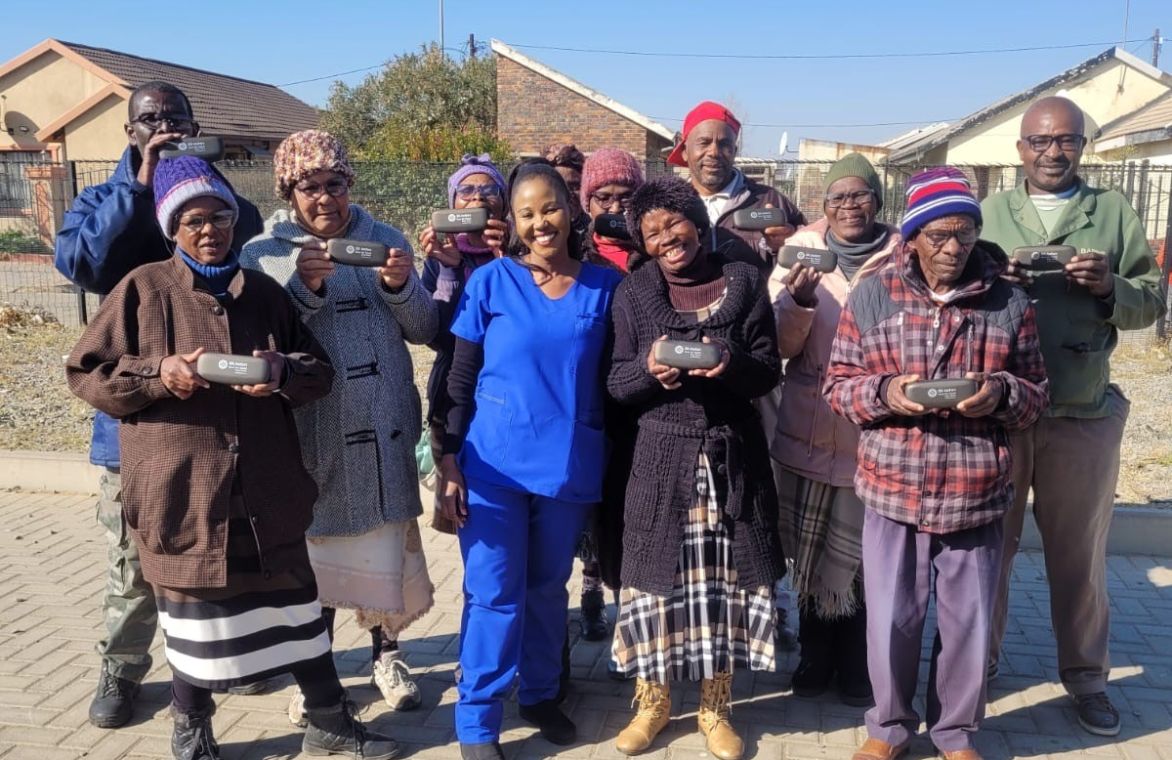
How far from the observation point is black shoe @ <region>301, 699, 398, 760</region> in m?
3.42

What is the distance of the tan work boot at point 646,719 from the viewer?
3.47 m

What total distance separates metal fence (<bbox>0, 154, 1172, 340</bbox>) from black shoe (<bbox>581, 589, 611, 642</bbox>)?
220 inches

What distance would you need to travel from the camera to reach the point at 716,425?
330cm

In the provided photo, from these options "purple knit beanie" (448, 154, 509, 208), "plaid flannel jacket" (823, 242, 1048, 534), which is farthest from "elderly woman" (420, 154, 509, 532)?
"plaid flannel jacket" (823, 242, 1048, 534)

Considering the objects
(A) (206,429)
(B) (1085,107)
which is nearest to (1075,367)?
(A) (206,429)

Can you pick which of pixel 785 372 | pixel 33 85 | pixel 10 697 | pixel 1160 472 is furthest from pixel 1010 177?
pixel 33 85

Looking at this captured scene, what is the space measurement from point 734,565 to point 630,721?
2.87 feet

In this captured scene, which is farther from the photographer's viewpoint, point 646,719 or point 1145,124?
point 1145,124

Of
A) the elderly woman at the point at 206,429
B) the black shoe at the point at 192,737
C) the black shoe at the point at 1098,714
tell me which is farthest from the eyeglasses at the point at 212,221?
the black shoe at the point at 1098,714

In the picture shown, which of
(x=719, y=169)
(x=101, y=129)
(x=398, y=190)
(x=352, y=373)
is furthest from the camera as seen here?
(x=101, y=129)

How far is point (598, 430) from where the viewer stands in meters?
3.37

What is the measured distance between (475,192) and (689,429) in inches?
51.8

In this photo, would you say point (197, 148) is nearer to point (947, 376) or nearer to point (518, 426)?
point (518, 426)

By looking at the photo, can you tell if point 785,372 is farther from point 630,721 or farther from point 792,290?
point 630,721
